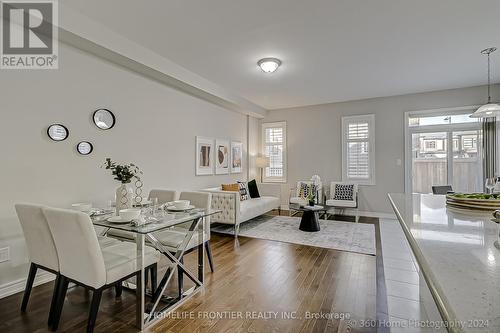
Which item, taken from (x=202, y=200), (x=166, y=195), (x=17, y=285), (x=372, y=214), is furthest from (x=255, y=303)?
(x=372, y=214)

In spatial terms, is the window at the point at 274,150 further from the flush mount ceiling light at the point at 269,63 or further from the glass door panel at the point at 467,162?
the glass door panel at the point at 467,162

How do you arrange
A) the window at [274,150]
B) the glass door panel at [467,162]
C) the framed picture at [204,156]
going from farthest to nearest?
the window at [274,150], the glass door panel at [467,162], the framed picture at [204,156]

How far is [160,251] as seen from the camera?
7.57 feet

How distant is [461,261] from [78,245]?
212 centimetres

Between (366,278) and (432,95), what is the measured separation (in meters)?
4.75

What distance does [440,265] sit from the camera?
2.48 feet

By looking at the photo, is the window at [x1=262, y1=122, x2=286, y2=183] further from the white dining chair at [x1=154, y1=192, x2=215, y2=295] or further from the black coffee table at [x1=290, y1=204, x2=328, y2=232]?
the white dining chair at [x1=154, y1=192, x2=215, y2=295]

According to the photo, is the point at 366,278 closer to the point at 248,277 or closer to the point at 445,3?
the point at 248,277

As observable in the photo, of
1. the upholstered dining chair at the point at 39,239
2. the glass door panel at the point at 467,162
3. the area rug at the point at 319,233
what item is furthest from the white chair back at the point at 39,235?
the glass door panel at the point at 467,162

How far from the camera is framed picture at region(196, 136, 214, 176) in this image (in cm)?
515

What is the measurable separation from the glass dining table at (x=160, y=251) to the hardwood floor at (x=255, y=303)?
0.10m

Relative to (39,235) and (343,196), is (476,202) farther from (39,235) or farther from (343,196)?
(343,196)

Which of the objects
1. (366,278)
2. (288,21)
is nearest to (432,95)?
(288,21)

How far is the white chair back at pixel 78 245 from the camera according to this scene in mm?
1721
